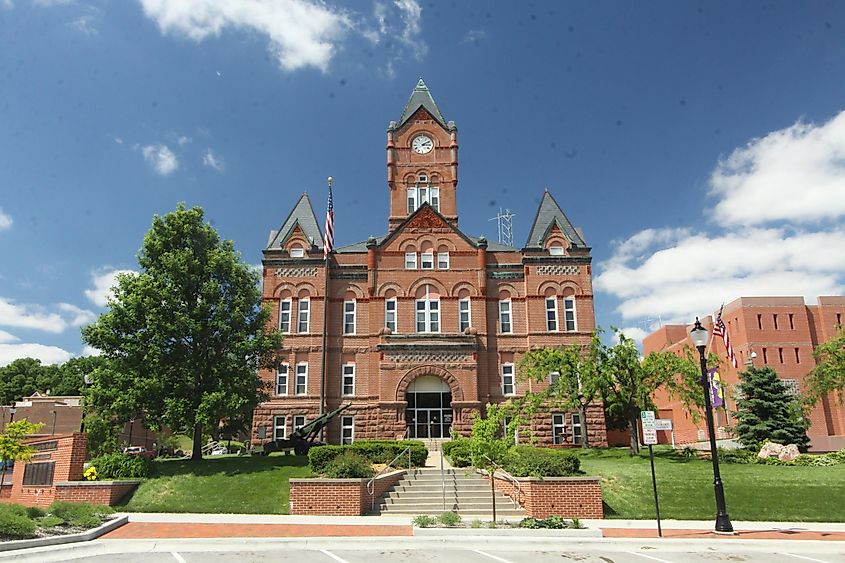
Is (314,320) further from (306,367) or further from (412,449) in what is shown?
(412,449)

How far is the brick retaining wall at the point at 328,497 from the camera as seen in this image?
19391 mm

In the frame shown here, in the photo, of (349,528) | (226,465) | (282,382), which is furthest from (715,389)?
(282,382)

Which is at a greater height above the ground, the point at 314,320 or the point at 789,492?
the point at 314,320

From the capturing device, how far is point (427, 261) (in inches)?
1623

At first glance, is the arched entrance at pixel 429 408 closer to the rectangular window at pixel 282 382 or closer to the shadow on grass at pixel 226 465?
the rectangular window at pixel 282 382

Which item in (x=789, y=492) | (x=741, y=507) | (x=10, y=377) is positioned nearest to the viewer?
(x=741, y=507)

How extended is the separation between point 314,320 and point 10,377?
60277 millimetres

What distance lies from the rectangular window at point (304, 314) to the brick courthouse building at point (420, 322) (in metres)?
0.08

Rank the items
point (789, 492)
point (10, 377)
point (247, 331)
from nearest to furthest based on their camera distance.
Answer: point (789, 492) → point (247, 331) → point (10, 377)

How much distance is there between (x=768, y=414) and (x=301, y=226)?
32.7 meters

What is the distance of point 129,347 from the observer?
87.7 ft

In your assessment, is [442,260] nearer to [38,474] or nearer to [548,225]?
[548,225]

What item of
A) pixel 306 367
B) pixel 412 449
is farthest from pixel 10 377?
pixel 412 449

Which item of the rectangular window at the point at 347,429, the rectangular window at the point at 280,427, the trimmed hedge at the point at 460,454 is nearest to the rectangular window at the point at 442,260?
the rectangular window at the point at 347,429
